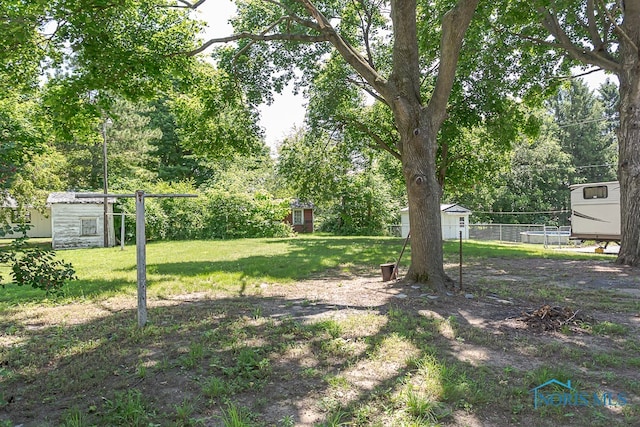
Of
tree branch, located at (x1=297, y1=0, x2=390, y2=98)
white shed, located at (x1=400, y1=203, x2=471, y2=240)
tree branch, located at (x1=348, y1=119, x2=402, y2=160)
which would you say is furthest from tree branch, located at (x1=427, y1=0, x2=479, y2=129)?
white shed, located at (x1=400, y1=203, x2=471, y2=240)

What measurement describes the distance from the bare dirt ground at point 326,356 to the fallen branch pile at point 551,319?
0.03 m

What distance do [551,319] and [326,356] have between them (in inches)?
111

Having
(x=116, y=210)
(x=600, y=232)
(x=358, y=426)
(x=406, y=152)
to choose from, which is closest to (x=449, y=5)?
(x=406, y=152)

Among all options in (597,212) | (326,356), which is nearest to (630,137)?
(597,212)

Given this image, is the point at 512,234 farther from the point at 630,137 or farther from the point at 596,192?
the point at 630,137

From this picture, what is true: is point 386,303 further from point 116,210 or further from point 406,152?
point 116,210

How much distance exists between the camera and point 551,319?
4.63 metres

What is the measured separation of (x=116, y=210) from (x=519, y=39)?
1951cm

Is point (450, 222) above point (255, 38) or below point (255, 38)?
below

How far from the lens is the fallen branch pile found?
A: 4.46 m

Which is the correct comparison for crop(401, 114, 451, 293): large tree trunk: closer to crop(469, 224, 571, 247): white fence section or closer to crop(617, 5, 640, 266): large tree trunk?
crop(617, 5, 640, 266): large tree trunk

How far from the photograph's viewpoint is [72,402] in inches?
109

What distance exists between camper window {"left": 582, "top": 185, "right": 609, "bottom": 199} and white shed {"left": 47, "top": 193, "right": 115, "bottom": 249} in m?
22.6

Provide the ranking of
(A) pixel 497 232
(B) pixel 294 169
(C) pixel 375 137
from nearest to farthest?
(C) pixel 375 137
(B) pixel 294 169
(A) pixel 497 232
